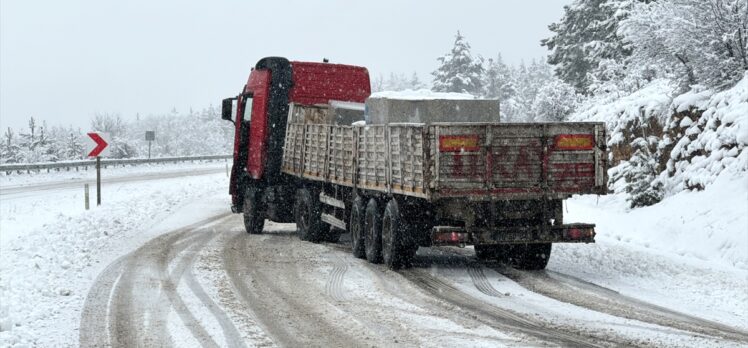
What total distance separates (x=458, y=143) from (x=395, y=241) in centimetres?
188

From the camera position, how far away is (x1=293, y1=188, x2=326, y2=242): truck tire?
17.1 m

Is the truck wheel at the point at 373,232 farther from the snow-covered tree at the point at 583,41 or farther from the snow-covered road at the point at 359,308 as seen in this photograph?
the snow-covered tree at the point at 583,41

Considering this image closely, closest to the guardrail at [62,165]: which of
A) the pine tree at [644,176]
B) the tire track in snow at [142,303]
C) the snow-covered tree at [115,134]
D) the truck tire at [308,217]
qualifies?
the snow-covered tree at [115,134]

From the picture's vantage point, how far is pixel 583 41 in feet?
142

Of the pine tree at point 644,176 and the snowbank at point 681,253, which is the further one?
the pine tree at point 644,176

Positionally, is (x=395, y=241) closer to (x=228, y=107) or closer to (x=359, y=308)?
(x=359, y=308)

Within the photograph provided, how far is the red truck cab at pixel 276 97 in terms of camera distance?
18.7 meters

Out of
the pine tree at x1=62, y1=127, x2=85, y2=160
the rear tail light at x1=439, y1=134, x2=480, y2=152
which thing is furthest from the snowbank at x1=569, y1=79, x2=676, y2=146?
the pine tree at x1=62, y1=127, x2=85, y2=160

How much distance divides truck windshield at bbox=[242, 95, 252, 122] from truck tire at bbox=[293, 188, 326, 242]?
273 cm

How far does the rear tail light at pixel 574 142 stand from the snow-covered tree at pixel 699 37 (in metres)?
7.12

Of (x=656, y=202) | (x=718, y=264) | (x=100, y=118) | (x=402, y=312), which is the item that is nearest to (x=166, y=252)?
(x=402, y=312)

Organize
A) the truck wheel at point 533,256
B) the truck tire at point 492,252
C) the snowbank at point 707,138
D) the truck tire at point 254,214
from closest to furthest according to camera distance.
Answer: the truck wheel at point 533,256
the truck tire at point 492,252
the snowbank at point 707,138
the truck tire at point 254,214

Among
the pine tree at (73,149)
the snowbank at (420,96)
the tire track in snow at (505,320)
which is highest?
the snowbank at (420,96)

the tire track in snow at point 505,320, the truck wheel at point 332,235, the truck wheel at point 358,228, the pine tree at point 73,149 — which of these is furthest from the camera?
the pine tree at point 73,149
